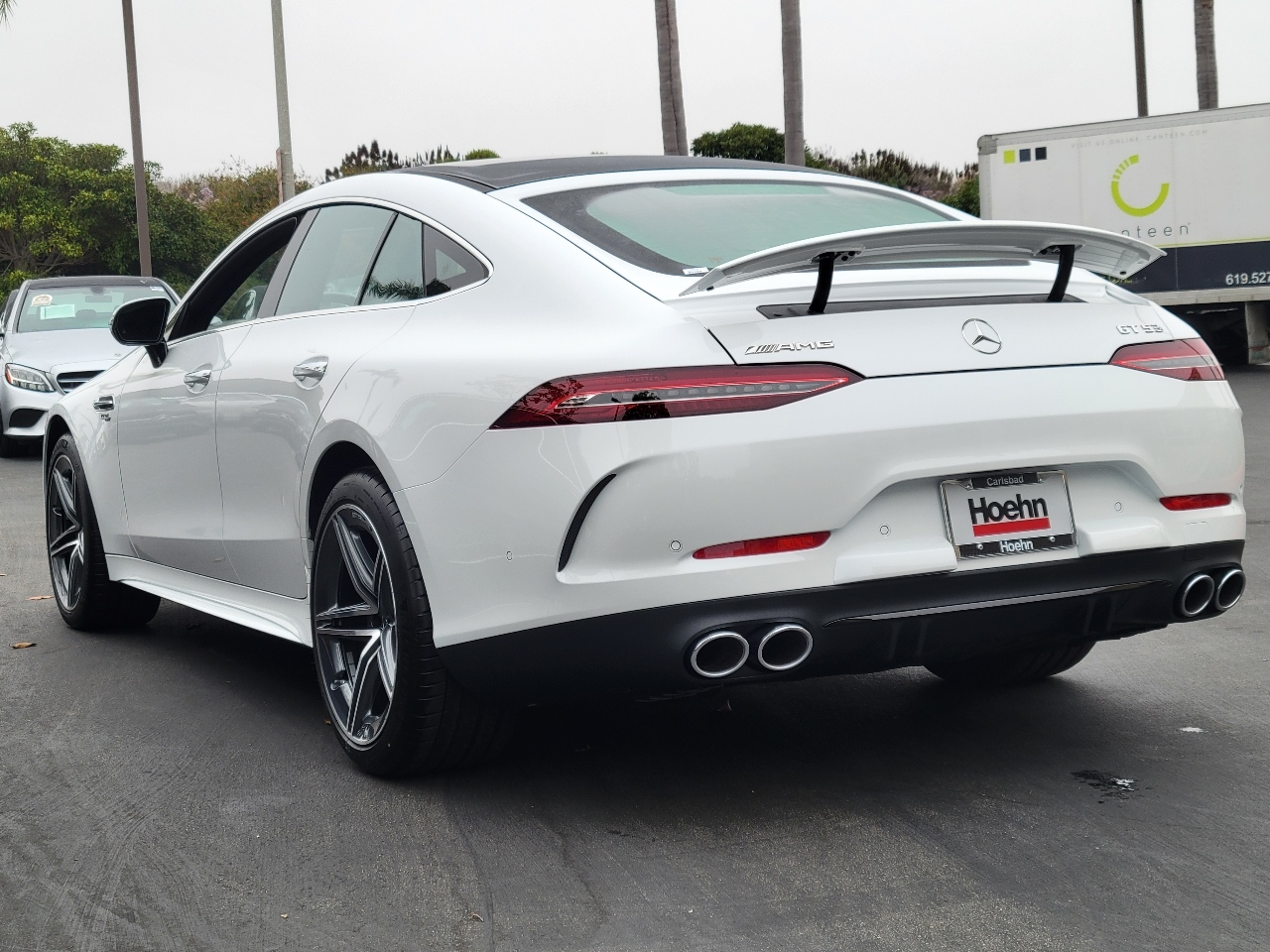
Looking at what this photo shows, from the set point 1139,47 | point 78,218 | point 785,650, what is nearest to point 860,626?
point 785,650

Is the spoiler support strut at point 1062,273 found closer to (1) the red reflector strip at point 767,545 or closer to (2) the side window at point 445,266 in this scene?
(1) the red reflector strip at point 767,545

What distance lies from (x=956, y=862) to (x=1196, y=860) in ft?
1.64

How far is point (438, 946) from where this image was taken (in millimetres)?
2904

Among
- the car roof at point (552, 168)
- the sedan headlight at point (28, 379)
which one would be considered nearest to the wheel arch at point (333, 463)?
the car roof at point (552, 168)

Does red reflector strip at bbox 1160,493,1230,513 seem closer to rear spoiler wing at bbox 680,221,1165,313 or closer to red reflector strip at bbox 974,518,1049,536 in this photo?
red reflector strip at bbox 974,518,1049,536

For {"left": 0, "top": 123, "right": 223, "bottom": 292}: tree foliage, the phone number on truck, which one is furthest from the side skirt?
{"left": 0, "top": 123, "right": 223, "bottom": 292}: tree foliage

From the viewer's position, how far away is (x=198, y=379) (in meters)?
4.94

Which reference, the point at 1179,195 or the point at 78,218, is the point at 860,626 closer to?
the point at 1179,195

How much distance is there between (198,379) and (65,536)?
68.0 inches

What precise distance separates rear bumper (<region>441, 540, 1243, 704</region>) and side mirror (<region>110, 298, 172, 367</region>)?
2410 millimetres

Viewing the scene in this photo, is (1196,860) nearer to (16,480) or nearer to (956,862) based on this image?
(956,862)

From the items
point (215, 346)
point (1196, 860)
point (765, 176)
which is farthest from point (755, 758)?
point (215, 346)

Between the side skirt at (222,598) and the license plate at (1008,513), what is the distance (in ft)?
6.29

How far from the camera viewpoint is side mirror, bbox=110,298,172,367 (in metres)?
5.34
